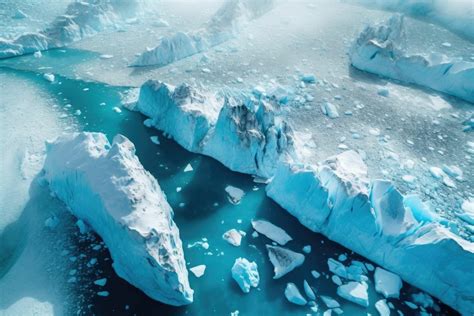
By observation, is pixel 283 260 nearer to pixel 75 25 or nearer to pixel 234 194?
pixel 234 194

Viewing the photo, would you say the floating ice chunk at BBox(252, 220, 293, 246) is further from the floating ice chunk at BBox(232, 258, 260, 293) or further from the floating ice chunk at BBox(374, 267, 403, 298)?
the floating ice chunk at BBox(374, 267, 403, 298)

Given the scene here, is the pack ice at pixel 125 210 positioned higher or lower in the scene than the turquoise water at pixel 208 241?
higher

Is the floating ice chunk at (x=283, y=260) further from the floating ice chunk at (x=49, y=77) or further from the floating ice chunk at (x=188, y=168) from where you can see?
the floating ice chunk at (x=49, y=77)

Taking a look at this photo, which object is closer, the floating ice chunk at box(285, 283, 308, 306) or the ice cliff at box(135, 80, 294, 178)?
the floating ice chunk at box(285, 283, 308, 306)

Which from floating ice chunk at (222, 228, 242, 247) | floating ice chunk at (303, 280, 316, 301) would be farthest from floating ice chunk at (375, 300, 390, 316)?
floating ice chunk at (222, 228, 242, 247)

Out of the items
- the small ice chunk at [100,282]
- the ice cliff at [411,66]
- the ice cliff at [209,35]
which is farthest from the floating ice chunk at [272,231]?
the ice cliff at [411,66]

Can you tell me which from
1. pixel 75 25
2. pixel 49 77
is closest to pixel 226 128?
pixel 49 77

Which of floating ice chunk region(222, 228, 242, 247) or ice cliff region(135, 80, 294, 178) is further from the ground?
ice cliff region(135, 80, 294, 178)

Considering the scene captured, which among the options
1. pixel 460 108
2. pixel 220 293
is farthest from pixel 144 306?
pixel 460 108
